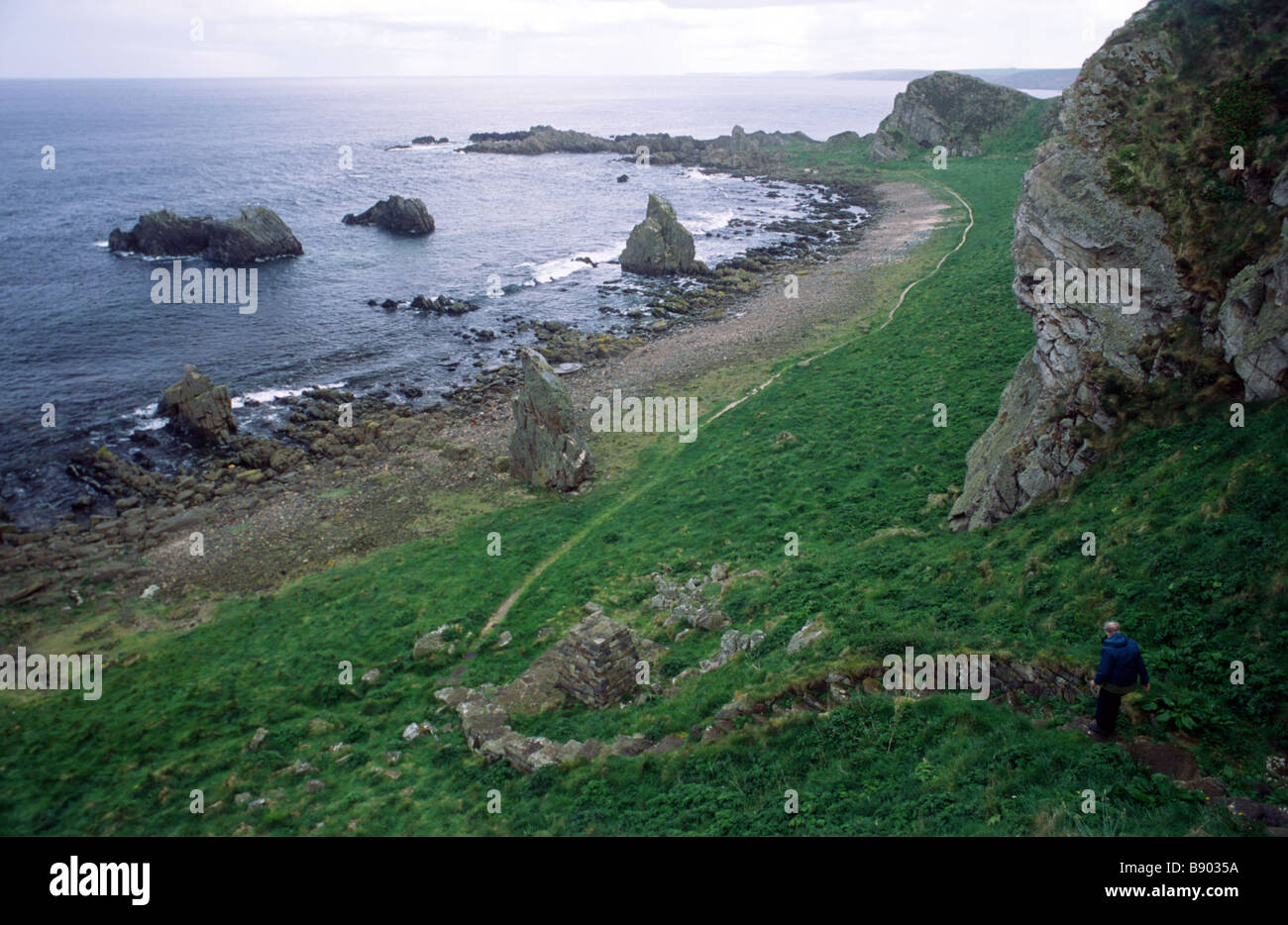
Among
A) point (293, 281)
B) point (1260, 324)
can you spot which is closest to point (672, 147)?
point (293, 281)

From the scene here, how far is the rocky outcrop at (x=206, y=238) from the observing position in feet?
272

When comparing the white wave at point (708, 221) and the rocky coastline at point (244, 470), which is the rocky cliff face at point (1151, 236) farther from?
the white wave at point (708, 221)

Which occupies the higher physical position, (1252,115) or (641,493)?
(1252,115)

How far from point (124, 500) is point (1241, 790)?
45.9 m

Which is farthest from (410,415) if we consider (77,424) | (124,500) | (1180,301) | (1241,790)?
(1241,790)

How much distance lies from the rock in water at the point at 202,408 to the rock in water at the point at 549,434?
20411 millimetres

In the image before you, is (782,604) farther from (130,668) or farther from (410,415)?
(410,415)

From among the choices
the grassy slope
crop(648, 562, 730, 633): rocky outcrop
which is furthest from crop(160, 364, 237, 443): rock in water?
crop(648, 562, 730, 633): rocky outcrop

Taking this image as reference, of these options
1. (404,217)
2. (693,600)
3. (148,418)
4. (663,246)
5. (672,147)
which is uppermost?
(672,147)

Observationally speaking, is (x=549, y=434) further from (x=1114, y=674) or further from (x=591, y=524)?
(x=1114, y=674)

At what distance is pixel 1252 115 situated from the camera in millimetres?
21062

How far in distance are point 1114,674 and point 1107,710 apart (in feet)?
2.70

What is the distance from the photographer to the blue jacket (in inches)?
493

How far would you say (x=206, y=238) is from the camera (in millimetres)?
84625
